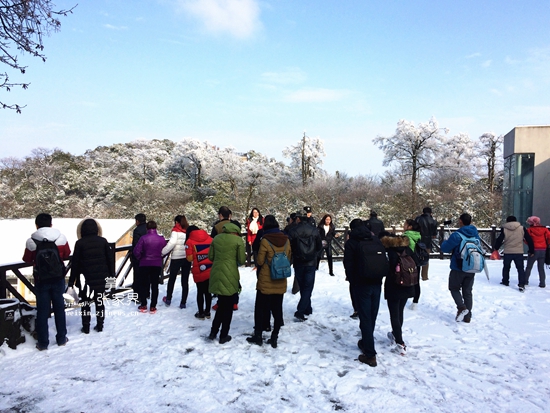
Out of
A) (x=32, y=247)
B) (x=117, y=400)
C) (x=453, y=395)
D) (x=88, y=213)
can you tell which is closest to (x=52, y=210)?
(x=88, y=213)

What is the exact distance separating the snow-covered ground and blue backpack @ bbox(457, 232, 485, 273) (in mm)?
937

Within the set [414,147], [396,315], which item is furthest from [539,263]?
[414,147]

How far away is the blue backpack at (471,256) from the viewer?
5352 millimetres

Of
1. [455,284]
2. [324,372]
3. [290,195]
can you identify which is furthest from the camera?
[290,195]

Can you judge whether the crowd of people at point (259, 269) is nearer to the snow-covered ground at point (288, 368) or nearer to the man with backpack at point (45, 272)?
the man with backpack at point (45, 272)

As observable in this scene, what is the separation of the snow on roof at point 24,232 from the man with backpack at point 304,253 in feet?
39.7

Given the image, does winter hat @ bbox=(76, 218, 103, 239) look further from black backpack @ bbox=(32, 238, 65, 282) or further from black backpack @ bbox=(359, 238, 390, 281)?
black backpack @ bbox=(359, 238, 390, 281)

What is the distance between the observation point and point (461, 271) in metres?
5.53

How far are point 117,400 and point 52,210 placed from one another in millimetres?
29253

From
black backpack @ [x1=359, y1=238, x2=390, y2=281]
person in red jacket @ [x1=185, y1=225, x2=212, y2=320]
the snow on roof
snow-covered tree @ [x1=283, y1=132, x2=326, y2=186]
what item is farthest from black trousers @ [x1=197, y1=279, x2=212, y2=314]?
snow-covered tree @ [x1=283, y1=132, x2=326, y2=186]

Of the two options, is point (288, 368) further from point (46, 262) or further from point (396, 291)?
point (46, 262)

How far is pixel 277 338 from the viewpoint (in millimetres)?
4949

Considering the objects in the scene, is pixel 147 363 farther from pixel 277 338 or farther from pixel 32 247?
pixel 32 247

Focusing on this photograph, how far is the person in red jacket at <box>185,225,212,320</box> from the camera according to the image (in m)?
5.48
